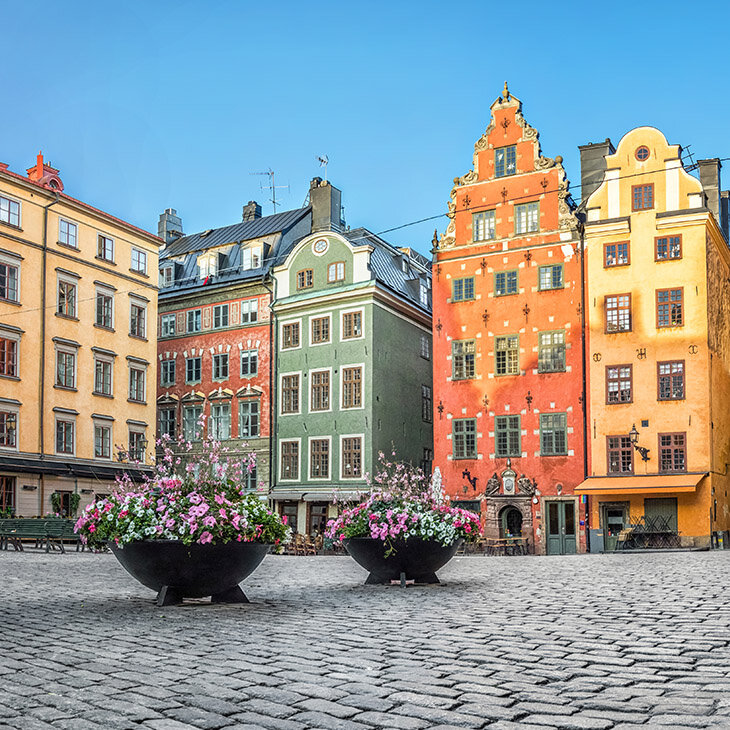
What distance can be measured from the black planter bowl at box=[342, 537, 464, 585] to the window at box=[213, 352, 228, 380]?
106ft

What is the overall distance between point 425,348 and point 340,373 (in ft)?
19.1

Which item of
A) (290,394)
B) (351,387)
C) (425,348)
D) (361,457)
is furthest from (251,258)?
(361,457)

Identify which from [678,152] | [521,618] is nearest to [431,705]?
[521,618]

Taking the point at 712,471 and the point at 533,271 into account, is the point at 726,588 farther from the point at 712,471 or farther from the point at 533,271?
the point at 533,271

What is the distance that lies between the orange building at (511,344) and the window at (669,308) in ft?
9.70

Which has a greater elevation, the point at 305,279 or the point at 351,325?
the point at 305,279

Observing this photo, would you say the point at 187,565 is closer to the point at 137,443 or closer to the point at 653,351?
the point at 653,351

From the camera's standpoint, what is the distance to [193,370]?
47.2 meters

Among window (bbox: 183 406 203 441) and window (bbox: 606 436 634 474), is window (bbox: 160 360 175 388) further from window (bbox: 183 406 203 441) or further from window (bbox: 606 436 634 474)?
window (bbox: 606 436 634 474)

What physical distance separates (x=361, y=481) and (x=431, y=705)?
35.5 m

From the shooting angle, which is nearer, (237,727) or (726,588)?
(237,727)

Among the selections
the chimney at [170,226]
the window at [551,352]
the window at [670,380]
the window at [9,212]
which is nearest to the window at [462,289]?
the window at [551,352]

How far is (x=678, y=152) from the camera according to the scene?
35.9 metres

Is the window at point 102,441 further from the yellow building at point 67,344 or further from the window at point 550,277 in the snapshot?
the window at point 550,277
